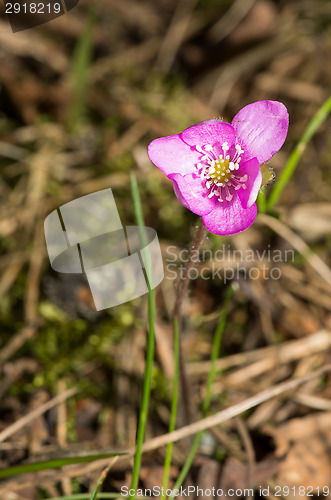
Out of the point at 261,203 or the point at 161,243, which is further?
the point at 161,243

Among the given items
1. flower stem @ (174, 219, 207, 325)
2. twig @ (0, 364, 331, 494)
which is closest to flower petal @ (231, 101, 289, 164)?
flower stem @ (174, 219, 207, 325)

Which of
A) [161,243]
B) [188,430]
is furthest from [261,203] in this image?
[161,243]

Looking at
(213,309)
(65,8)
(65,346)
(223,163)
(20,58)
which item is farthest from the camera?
(20,58)

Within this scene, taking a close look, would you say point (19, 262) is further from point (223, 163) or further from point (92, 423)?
point (223, 163)

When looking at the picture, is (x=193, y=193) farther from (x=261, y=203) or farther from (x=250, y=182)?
(x=261, y=203)

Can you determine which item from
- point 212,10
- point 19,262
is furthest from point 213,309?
point 212,10

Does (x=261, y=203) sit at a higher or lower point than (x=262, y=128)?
lower
